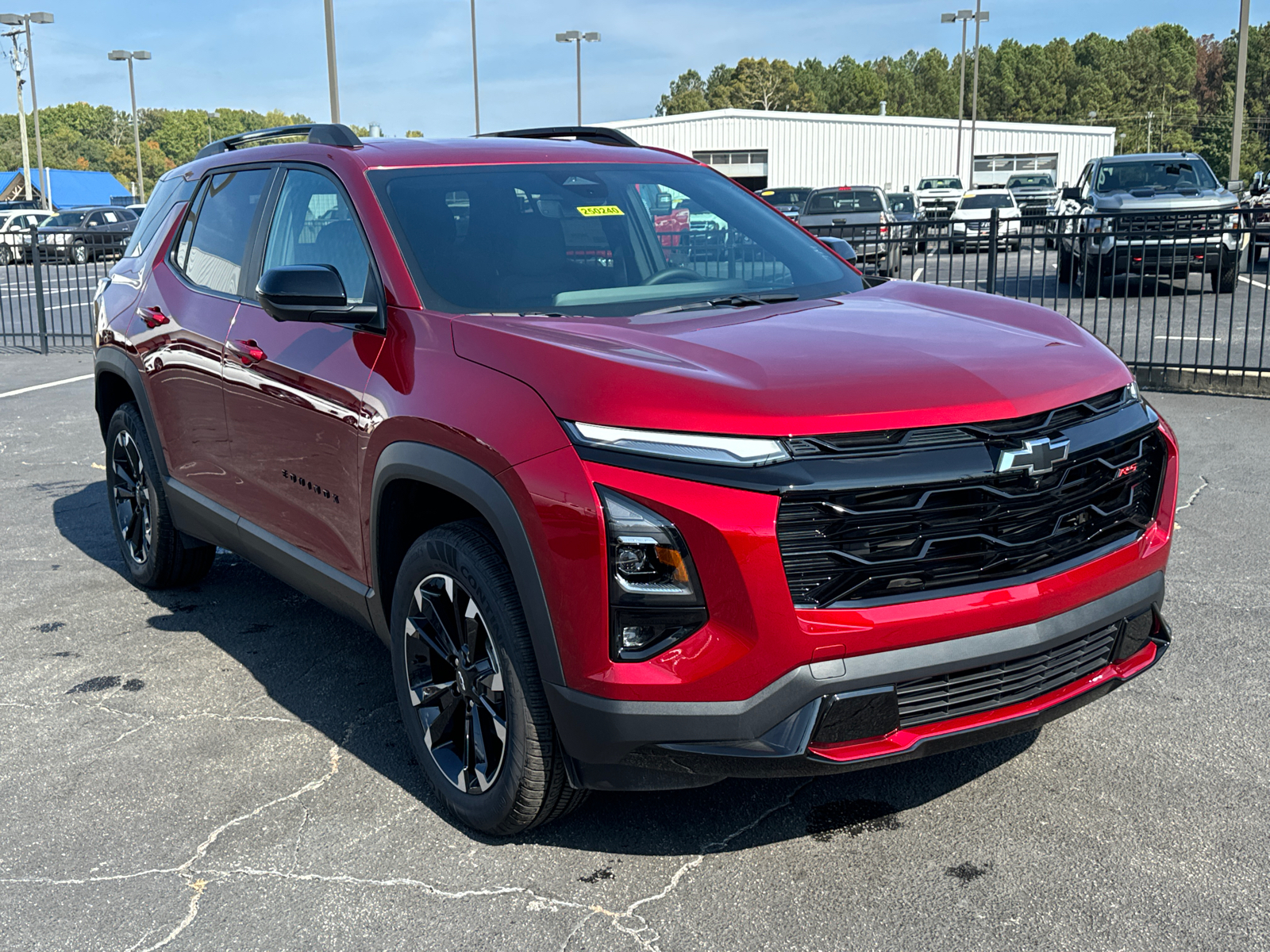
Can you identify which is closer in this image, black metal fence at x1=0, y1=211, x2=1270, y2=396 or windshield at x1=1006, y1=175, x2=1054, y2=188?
black metal fence at x1=0, y1=211, x2=1270, y2=396

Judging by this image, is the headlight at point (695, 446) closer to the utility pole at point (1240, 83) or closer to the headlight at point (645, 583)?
the headlight at point (645, 583)

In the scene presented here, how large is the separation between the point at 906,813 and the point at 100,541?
4.84 meters

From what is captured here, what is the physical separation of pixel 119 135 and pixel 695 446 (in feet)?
592

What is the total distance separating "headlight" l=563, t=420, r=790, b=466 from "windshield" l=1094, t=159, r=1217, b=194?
1742cm

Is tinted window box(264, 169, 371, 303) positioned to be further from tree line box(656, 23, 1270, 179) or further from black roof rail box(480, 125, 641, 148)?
tree line box(656, 23, 1270, 179)

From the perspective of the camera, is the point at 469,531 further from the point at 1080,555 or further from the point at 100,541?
the point at 100,541

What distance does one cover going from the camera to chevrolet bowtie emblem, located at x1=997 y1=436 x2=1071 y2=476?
271 cm

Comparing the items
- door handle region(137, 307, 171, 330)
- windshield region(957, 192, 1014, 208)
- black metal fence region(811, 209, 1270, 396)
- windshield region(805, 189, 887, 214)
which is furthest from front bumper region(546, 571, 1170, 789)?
windshield region(957, 192, 1014, 208)

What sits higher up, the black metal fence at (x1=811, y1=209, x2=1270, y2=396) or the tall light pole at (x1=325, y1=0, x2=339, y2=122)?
the tall light pole at (x1=325, y1=0, x2=339, y2=122)

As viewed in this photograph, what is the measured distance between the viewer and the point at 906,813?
334 cm

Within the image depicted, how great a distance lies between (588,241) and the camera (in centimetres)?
398

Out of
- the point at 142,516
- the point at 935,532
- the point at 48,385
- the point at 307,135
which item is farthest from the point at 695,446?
the point at 48,385

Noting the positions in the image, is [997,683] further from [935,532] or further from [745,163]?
[745,163]

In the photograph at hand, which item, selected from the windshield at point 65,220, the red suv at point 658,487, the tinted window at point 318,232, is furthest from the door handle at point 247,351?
the windshield at point 65,220
